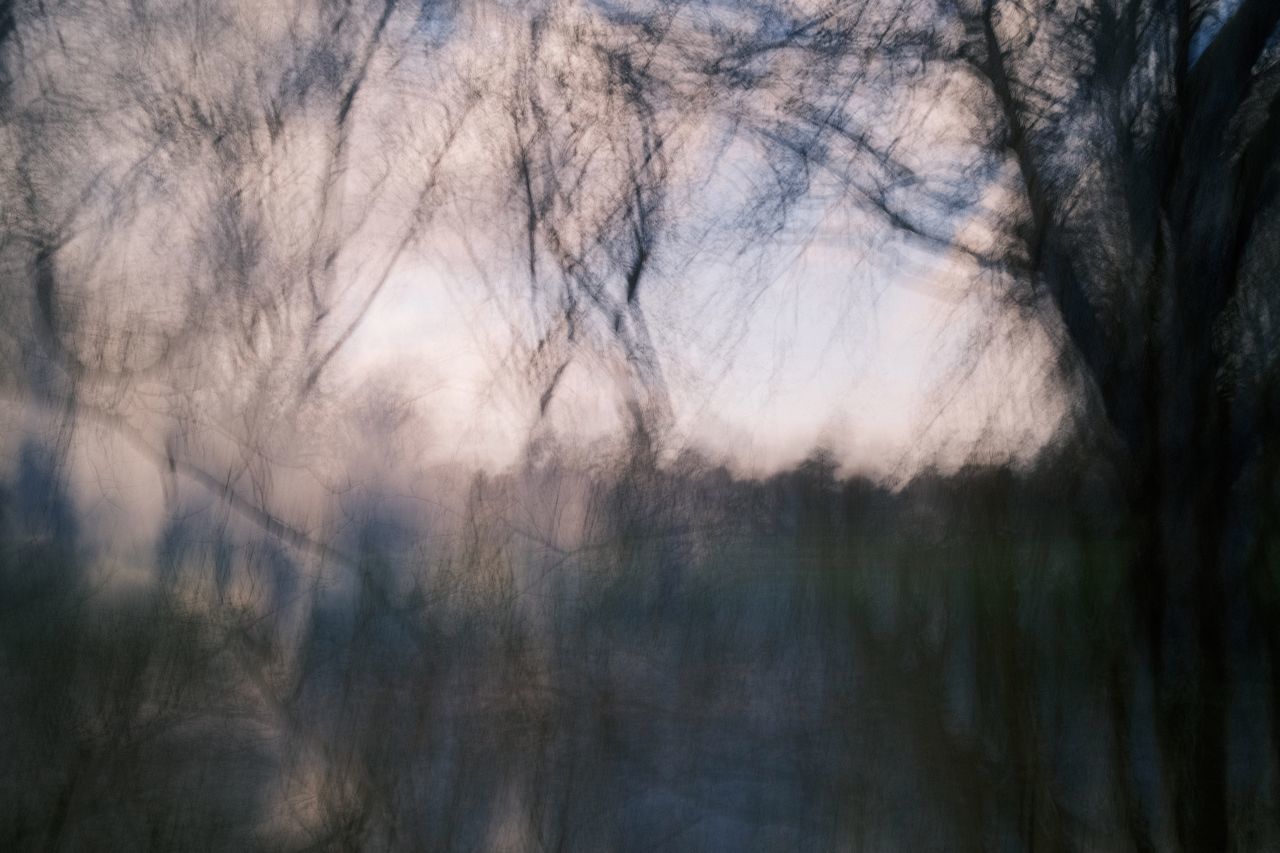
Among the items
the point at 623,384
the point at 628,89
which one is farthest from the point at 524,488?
the point at 628,89

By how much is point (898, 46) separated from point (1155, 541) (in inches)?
40.1

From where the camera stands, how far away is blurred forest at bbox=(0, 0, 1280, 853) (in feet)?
5.57

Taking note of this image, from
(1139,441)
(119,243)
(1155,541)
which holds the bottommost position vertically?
(1155,541)

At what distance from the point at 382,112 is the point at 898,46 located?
939 millimetres

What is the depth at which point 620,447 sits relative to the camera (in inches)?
70.3

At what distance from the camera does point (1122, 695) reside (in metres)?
1.87

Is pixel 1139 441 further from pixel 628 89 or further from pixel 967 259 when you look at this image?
pixel 628 89

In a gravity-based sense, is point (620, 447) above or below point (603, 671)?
above

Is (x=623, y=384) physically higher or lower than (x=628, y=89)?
lower

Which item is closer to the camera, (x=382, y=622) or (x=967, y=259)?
(x=382, y=622)

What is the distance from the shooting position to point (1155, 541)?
1.90 metres

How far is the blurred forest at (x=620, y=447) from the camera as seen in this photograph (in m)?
1.70

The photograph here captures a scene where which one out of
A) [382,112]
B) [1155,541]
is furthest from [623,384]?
[1155,541]

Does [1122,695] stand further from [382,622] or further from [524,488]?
[382,622]
